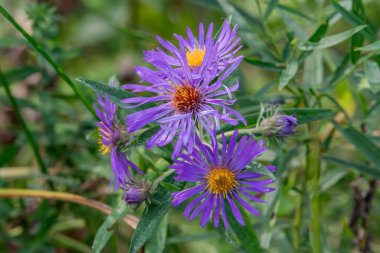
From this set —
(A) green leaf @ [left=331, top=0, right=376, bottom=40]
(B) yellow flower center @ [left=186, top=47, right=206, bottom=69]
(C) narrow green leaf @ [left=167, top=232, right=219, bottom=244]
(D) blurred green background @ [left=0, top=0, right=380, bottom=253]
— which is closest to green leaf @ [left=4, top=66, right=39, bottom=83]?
(D) blurred green background @ [left=0, top=0, right=380, bottom=253]

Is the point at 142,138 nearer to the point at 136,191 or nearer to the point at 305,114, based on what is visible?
the point at 136,191

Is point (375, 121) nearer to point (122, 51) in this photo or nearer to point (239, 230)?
point (239, 230)

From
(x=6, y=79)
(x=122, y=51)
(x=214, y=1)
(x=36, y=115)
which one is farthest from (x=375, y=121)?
(x=122, y=51)

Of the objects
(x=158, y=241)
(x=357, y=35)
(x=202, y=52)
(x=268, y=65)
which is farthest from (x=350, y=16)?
(x=158, y=241)

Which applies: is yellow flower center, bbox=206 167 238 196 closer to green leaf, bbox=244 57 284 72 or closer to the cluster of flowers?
the cluster of flowers

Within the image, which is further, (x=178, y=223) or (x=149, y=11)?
(x=149, y=11)

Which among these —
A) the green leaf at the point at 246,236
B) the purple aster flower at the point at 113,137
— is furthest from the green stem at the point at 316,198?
the purple aster flower at the point at 113,137
